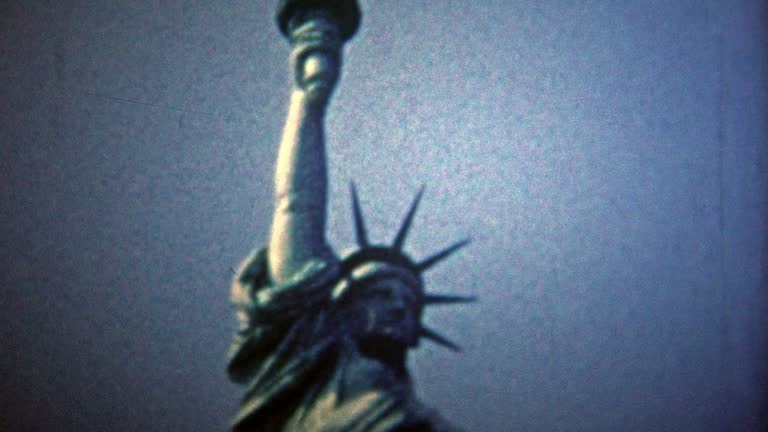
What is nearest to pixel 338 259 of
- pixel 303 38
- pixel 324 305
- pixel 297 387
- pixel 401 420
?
pixel 324 305

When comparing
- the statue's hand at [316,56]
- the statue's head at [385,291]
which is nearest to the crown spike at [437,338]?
the statue's head at [385,291]

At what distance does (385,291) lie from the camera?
17.7ft

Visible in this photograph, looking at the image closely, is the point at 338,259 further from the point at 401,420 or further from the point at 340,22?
the point at 340,22

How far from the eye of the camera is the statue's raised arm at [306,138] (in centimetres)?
508

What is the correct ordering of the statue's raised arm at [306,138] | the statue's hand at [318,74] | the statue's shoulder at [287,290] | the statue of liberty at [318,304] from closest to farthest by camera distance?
the statue of liberty at [318,304]
the statue's shoulder at [287,290]
the statue's raised arm at [306,138]
the statue's hand at [318,74]

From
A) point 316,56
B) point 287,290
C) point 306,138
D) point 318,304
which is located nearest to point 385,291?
point 318,304

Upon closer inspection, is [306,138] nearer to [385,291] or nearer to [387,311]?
[385,291]

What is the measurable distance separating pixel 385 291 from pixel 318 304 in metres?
0.76

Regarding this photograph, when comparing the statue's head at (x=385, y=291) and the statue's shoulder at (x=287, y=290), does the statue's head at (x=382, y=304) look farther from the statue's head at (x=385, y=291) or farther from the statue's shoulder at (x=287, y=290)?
the statue's shoulder at (x=287, y=290)

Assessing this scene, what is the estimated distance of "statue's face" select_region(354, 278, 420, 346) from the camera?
5.17 metres

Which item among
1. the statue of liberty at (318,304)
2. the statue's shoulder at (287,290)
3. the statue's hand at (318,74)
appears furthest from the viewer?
the statue's hand at (318,74)

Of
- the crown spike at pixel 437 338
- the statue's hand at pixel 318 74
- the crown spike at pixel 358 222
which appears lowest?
the crown spike at pixel 437 338

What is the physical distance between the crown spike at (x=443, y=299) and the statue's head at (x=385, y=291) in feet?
0.03

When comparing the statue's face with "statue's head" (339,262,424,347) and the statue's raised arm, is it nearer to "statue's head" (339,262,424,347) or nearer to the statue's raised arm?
"statue's head" (339,262,424,347)
